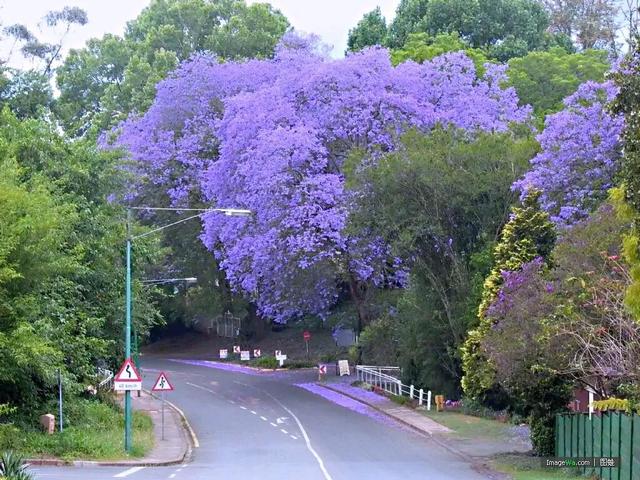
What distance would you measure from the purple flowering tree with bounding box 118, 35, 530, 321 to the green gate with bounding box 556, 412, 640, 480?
15.8 meters

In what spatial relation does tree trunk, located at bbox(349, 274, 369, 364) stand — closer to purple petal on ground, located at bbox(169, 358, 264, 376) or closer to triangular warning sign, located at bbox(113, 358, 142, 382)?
purple petal on ground, located at bbox(169, 358, 264, 376)

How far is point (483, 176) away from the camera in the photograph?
36.4 meters

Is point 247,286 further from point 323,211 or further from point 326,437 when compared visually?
point 326,437

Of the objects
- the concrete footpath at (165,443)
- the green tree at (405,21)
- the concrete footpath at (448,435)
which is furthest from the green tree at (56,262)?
the green tree at (405,21)

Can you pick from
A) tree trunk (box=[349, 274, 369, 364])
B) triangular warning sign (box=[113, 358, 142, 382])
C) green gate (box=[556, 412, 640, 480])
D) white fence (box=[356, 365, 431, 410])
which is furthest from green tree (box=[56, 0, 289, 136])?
green gate (box=[556, 412, 640, 480])

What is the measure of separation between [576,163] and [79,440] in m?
19.3

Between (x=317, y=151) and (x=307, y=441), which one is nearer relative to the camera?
(x=307, y=441)

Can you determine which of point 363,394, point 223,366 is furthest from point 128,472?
point 223,366

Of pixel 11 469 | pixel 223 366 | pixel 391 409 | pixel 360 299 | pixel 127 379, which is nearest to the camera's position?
pixel 11 469

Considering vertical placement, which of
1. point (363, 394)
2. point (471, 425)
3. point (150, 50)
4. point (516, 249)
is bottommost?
point (363, 394)

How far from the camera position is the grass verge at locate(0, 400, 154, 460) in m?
26.0

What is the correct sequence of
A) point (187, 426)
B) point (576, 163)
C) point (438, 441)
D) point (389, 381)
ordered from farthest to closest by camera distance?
point (389, 381)
point (187, 426)
point (576, 163)
point (438, 441)

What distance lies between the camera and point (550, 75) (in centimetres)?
5466

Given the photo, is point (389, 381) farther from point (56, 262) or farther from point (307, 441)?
point (56, 262)
